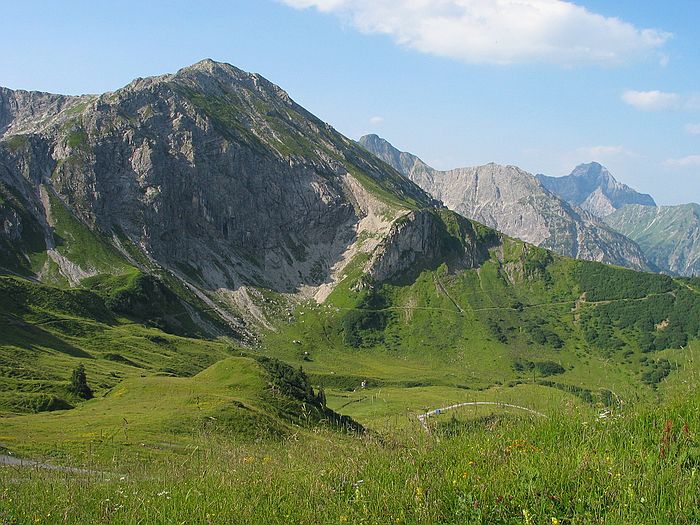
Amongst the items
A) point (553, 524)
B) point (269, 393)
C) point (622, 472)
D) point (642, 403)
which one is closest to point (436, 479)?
point (553, 524)

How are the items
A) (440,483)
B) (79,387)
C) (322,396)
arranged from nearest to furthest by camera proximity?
(440,483), (322,396), (79,387)

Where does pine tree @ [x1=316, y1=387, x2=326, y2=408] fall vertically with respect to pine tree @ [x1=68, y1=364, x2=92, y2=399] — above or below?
above

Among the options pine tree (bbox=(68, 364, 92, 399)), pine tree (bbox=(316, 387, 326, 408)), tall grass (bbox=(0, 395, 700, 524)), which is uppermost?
tall grass (bbox=(0, 395, 700, 524))

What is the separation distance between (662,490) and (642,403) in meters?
5.10

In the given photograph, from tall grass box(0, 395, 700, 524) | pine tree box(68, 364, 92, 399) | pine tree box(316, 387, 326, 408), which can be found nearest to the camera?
tall grass box(0, 395, 700, 524)

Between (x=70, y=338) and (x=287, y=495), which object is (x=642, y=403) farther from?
(x=70, y=338)

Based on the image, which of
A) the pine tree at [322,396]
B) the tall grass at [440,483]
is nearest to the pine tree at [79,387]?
the pine tree at [322,396]

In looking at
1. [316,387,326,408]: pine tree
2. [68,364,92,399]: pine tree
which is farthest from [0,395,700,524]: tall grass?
[68,364,92,399]: pine tree

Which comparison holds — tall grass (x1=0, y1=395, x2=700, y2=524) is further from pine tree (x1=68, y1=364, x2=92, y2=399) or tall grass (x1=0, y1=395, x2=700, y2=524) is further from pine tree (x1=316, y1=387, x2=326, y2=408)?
pine tree (x1=68, y1=364, x2=92, y2=399)

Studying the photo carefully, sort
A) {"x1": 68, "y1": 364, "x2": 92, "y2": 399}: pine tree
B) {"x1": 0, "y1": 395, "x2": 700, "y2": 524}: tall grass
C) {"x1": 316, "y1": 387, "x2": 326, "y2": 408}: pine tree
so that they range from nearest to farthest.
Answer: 1. {"x1": 0, "y1": 395, "x2": 700, "y2": 524}: tall grass
2. {"x1": 316, "y1": 387, "x2": 326, "y2": 408}: pine tree
3. {"x1": 68, "y1": 364, "x2": 92, "y2": 399}: pine tree

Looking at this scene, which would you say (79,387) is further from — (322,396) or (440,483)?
(440,483)

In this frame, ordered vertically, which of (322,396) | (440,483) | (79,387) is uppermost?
(440,483)

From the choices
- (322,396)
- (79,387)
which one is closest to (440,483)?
(322,396)

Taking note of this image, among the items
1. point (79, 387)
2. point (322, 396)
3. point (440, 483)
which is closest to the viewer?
point (440, 483)
